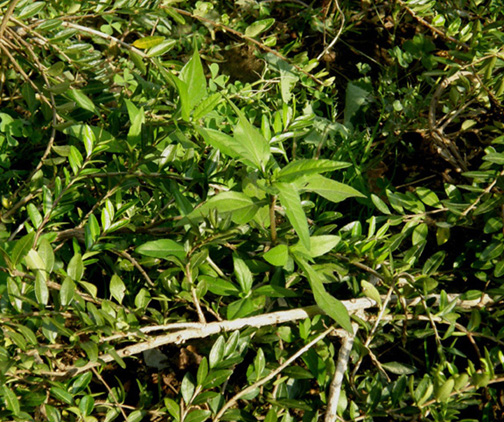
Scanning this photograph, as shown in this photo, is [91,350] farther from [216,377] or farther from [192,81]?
[192,81]

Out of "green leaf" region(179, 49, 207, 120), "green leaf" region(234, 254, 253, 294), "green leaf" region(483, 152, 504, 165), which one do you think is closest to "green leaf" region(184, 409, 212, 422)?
"green leaf" region(234, 254, 253, 294)

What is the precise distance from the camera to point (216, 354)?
5.06ft

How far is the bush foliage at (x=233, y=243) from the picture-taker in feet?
4.93

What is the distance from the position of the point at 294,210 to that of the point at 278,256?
0.20 metres

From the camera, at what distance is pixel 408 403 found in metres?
1.90

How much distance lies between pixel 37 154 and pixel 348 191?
136 centimetres

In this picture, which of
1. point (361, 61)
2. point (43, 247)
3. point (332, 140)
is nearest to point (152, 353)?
point (43, 247)

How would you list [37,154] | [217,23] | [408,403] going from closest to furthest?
[408,403] → [37,154] → [217,23]

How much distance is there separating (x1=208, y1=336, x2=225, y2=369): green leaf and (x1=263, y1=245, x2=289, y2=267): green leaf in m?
0.26

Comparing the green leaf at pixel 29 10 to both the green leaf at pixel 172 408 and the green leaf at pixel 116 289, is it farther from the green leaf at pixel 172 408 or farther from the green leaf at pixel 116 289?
the green leaf at pixel 172 408

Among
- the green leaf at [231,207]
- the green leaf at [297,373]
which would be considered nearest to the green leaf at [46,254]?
the green leaf at [231,207]

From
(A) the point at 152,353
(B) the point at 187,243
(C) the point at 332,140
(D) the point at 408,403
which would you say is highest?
(B) the point at 187,243

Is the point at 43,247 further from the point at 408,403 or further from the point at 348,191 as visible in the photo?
the point at 408,403

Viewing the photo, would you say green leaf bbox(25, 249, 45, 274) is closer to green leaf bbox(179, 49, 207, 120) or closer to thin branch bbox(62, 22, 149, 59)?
green leaf bbox(179, 49, 207, 120)
